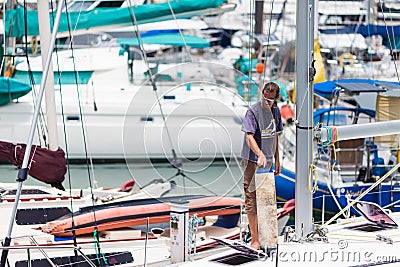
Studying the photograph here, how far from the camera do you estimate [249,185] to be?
5.44 metres

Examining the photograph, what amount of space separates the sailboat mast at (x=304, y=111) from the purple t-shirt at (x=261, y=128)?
0.65ft

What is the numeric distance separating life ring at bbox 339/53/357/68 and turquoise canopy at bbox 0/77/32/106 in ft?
20.9

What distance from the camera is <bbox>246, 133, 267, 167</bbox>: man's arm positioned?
17.3ft

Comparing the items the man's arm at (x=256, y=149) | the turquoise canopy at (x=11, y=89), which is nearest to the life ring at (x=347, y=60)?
the turquoise canopy at (x=11, y=89)

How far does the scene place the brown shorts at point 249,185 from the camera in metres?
5.42

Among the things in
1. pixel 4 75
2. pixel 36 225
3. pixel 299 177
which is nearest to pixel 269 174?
pixel 299 177

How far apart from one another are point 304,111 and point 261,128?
331mm

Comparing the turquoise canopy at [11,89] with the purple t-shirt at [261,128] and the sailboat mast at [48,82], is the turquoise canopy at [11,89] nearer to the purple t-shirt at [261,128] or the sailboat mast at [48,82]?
the sailboat mast at [48,82]

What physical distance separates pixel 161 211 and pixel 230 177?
1042 millimetres

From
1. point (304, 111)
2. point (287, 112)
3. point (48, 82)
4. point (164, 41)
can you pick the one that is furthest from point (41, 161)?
point (164, 41)

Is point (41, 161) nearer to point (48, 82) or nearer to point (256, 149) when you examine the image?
point (48, 82)

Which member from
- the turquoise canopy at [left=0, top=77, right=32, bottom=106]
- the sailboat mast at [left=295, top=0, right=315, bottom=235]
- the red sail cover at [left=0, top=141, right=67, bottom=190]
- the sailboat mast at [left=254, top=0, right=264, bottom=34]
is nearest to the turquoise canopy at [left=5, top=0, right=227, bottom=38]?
the turquoise canopy at [left=0, top=77, right=32, bottom=106]

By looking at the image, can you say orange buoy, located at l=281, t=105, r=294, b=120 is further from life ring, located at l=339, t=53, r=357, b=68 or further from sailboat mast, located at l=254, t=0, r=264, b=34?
sailboat mast, located at l=254, t=0, r=264, b=34

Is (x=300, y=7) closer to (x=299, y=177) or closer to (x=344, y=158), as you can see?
(x=299, y=177)
